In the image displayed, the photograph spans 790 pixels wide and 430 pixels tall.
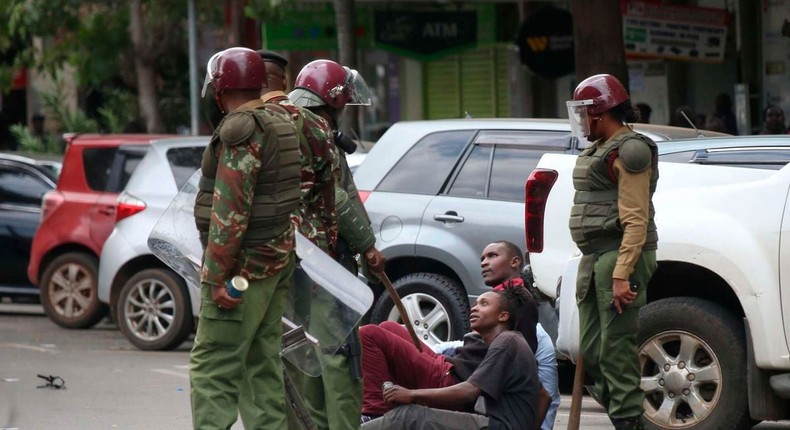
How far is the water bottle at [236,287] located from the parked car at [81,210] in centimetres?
668

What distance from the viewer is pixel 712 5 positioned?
658 inches

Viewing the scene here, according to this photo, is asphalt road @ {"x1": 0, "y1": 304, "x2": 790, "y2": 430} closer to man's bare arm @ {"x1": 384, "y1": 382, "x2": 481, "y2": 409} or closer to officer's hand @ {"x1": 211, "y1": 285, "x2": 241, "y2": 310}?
man's bare arm @ {"x1": 384, "y1": 382, "x2": 481, "y2": 409}

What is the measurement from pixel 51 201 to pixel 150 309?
5.45ft

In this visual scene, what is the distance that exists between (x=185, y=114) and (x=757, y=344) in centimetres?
1959

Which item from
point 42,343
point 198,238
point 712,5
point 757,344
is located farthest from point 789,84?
point 198,238

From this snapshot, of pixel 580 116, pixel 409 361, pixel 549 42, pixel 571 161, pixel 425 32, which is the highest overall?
pixel 425 32

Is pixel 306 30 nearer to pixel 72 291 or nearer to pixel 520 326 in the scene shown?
pixel 72 291

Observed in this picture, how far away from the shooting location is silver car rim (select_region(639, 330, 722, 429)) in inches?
284

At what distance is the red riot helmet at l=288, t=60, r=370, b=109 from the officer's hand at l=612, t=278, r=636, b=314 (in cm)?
147

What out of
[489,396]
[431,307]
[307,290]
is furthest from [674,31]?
[307,290]

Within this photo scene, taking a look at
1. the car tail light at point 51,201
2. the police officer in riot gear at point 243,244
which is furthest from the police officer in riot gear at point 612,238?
the car tail light at point 51,201

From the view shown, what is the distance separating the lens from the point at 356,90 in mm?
6891

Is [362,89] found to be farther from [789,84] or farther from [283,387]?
[789,84]

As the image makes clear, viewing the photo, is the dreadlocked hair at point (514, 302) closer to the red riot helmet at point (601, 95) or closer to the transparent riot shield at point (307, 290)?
the transparent riot shield at point (307, 290)
